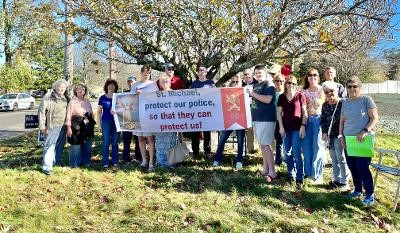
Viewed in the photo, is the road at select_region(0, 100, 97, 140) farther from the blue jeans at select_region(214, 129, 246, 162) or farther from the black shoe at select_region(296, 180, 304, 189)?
the black shoe at select_region(296, 180, 304, 189)

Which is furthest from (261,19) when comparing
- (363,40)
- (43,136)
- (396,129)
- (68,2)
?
(396,129)

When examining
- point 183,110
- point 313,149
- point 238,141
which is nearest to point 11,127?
point 183,110

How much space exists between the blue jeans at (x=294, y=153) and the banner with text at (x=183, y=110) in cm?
96

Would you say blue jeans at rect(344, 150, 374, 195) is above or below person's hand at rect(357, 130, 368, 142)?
below

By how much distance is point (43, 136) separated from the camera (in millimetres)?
7758

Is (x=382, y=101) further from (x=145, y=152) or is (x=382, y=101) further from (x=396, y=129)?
(x=145, y=152)

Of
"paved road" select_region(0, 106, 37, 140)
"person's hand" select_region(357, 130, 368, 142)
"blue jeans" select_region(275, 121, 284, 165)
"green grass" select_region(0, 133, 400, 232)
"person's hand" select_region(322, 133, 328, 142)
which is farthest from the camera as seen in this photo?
"paved road" select_region(0, 106, 37, 140)

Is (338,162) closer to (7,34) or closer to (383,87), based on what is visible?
(7,34)

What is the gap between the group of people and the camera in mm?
6033

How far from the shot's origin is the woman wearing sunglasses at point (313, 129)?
6.80m

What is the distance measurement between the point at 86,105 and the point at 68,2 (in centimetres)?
279

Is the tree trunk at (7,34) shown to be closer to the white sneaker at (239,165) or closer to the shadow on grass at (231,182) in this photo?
the shadow on grass at (231,182)

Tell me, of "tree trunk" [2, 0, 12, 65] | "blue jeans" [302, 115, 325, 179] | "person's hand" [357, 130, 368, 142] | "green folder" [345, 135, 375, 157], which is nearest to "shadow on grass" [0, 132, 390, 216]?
"blue jeans" [302, 115, 325, 179]

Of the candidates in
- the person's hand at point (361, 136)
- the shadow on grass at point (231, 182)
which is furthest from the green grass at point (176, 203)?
the person's hand at point (361, 136)
